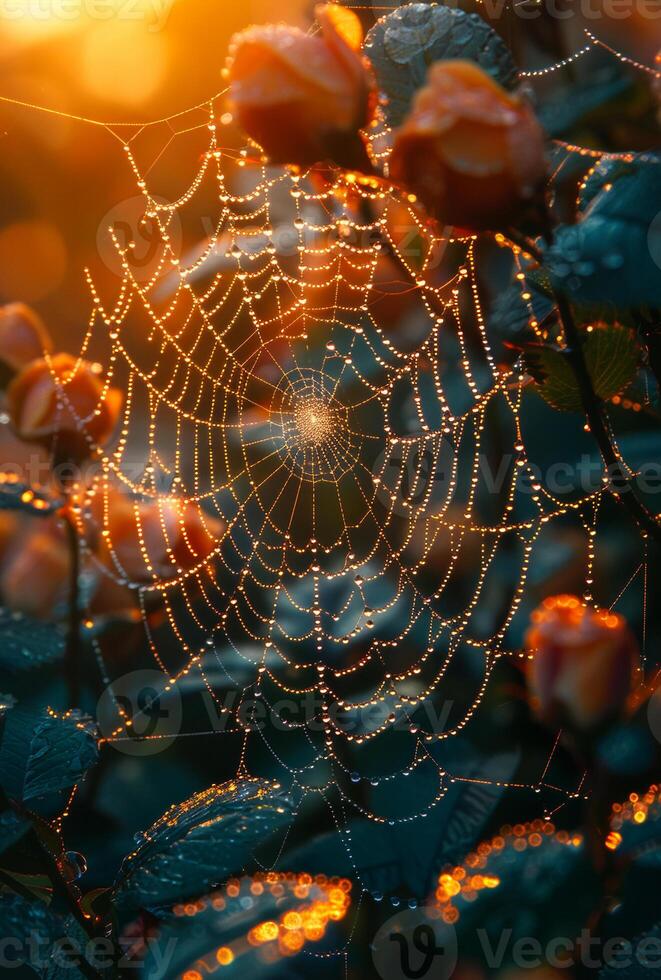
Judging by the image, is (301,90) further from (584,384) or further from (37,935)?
(37,935)

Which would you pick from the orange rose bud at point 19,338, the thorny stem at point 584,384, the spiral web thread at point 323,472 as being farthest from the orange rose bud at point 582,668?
the orange rose bud at point 19,338

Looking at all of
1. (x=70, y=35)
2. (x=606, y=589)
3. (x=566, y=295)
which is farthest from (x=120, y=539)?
(x=70, y=35)

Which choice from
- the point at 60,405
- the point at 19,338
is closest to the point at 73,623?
the point at 60,405

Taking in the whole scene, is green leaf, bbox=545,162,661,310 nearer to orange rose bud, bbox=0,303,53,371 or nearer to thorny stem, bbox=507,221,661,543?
thorny stem, bbox=507,221,661,543

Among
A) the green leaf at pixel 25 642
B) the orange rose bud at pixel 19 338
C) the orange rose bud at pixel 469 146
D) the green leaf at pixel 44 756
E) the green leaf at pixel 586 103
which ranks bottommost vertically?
the green leaf at pixel 44 756

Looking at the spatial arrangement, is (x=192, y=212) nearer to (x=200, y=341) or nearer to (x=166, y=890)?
(x=200, y=341)

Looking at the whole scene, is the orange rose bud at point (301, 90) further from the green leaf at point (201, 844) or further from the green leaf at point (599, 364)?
the green leaf at point (201, 844)
